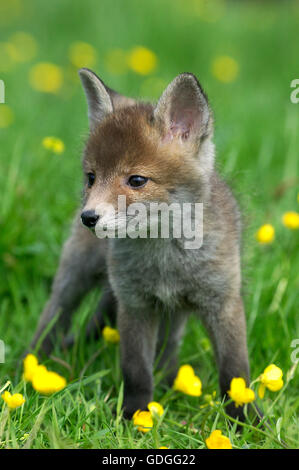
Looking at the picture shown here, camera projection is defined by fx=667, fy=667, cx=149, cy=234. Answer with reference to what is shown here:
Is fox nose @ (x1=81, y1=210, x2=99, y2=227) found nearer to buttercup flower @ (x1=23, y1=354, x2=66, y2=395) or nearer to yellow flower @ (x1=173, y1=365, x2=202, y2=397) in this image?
buttercup flower @ (x1=23, y1=354, x2=66, y2=395)


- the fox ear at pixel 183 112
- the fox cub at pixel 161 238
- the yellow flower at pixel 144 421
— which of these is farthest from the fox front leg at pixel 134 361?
the fox ear at pixel 183 112

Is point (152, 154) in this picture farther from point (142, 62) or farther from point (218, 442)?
point (142, 62)

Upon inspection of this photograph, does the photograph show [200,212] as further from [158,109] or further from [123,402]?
[123,402]

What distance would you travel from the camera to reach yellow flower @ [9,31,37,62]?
7.35 m

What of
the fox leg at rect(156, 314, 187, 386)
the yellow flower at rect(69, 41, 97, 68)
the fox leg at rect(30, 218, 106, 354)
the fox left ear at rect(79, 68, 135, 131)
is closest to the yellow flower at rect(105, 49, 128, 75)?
the yellow flower at rect(69, 41, 97, 68)

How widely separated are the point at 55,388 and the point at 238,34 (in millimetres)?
6794

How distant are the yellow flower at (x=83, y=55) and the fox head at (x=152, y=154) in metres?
4.09

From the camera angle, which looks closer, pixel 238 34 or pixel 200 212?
pixel 200 212

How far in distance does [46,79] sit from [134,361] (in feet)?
14.2

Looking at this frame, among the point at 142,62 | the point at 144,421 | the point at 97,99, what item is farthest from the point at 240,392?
the point at 142,62

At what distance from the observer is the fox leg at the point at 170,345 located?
363 cm
